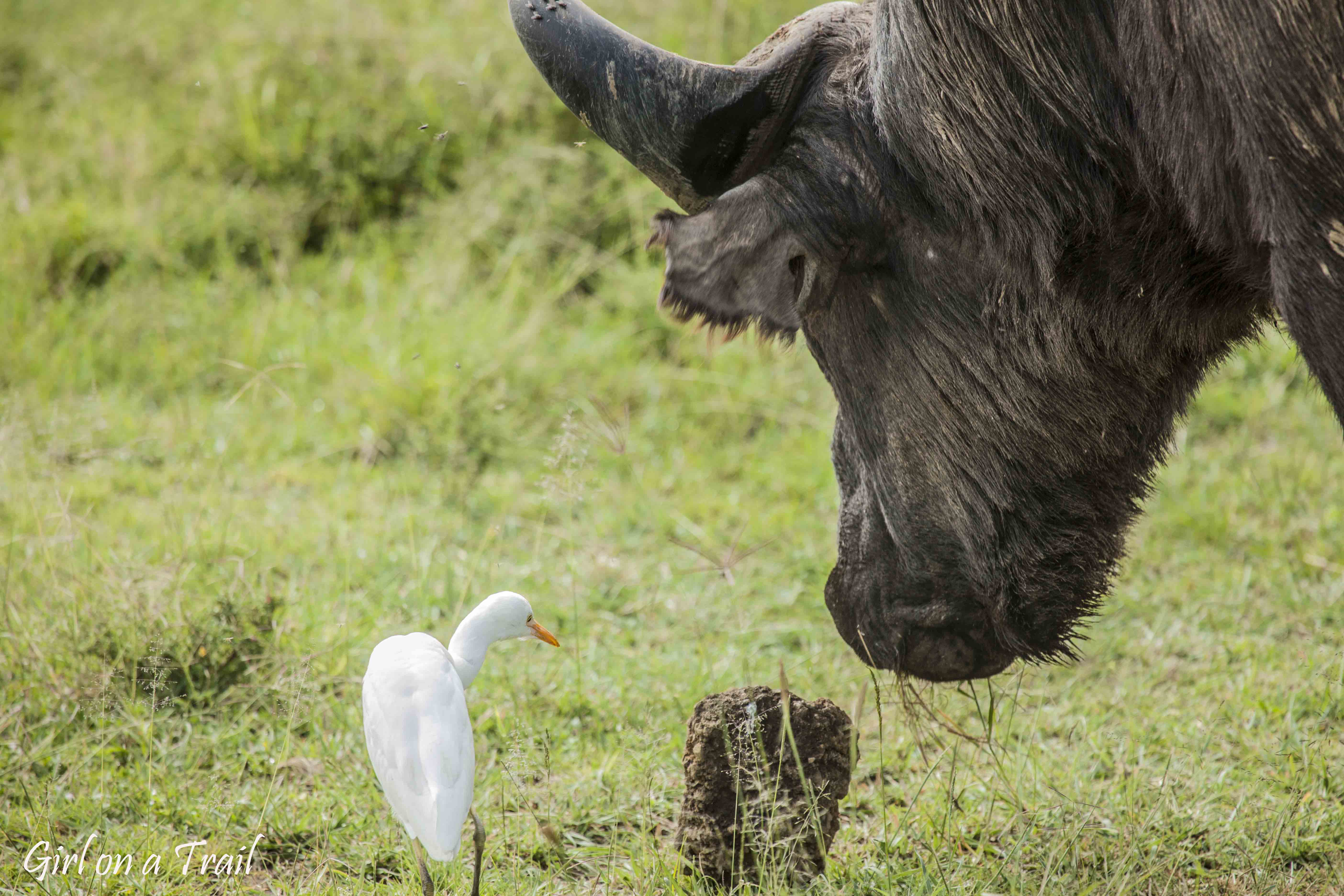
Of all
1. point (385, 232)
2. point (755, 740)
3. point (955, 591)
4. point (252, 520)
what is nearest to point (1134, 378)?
point (955, 591)

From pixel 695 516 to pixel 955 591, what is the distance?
6.65 ft

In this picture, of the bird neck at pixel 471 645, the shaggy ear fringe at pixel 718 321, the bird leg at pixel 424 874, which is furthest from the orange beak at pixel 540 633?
the shaggy ear fringe at pixel 718 321

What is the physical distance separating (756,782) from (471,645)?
0.67 meters

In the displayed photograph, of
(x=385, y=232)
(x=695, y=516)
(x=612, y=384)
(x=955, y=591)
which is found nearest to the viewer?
(x=955, y=591)

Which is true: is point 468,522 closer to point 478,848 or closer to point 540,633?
point 540,633

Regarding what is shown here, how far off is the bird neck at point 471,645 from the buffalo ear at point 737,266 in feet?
3.02

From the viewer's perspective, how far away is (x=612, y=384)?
18.4 feet

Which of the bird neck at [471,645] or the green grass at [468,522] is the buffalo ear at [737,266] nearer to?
the green grass at [468,522]

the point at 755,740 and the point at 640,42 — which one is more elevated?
the point at 640,42

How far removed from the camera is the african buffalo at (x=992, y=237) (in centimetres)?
207

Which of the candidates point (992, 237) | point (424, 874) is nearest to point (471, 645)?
point (424, 874)

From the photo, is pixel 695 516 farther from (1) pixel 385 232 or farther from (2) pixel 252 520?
(1) pixel 385 232

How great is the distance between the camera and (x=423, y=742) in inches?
92.8

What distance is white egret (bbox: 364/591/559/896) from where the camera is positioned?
90.5 inches
